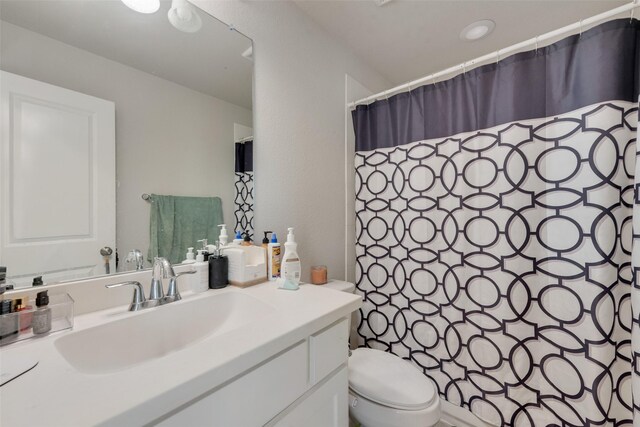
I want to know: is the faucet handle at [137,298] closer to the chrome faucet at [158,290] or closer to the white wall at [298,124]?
the chrome faucet at [158,290]

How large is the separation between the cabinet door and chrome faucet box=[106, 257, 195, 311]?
1.65 ft

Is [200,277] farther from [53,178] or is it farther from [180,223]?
[53,178]

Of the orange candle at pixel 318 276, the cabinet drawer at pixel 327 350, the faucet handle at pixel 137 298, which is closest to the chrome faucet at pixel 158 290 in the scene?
the faucet handle at pixel 137 298

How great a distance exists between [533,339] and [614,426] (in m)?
0.33

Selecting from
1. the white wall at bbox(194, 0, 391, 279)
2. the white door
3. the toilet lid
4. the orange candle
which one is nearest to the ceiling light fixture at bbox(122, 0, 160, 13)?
the white wall at bbox(194, 0, 391, 279)

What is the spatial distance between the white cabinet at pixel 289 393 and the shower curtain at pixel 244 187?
2.03ft

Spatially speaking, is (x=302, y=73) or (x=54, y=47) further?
(x=302, y=73)

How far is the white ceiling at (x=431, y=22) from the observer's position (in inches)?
54.2

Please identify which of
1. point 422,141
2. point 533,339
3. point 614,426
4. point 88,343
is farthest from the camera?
point 422,141

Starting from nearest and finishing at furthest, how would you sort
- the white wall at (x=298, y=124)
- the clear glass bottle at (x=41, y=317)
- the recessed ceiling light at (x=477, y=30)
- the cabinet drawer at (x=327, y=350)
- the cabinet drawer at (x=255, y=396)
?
the cabinet drawer at (x=255, y=396)
the clear glass bottle at (x=41, y=317)
the cabinet drawer at (x=327, y=350)
the white wall at (x=298, y=124)
the recessed ceiling light at (x=477, y=30)

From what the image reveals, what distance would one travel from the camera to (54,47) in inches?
29.3

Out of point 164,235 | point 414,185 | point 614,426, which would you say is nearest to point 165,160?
point 164,235

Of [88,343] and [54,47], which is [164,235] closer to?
[88,343]

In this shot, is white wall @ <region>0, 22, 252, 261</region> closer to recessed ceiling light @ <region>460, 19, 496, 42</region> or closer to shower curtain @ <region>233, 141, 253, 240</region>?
shower curtain @ <region>233, 141, 253, 240</region>
